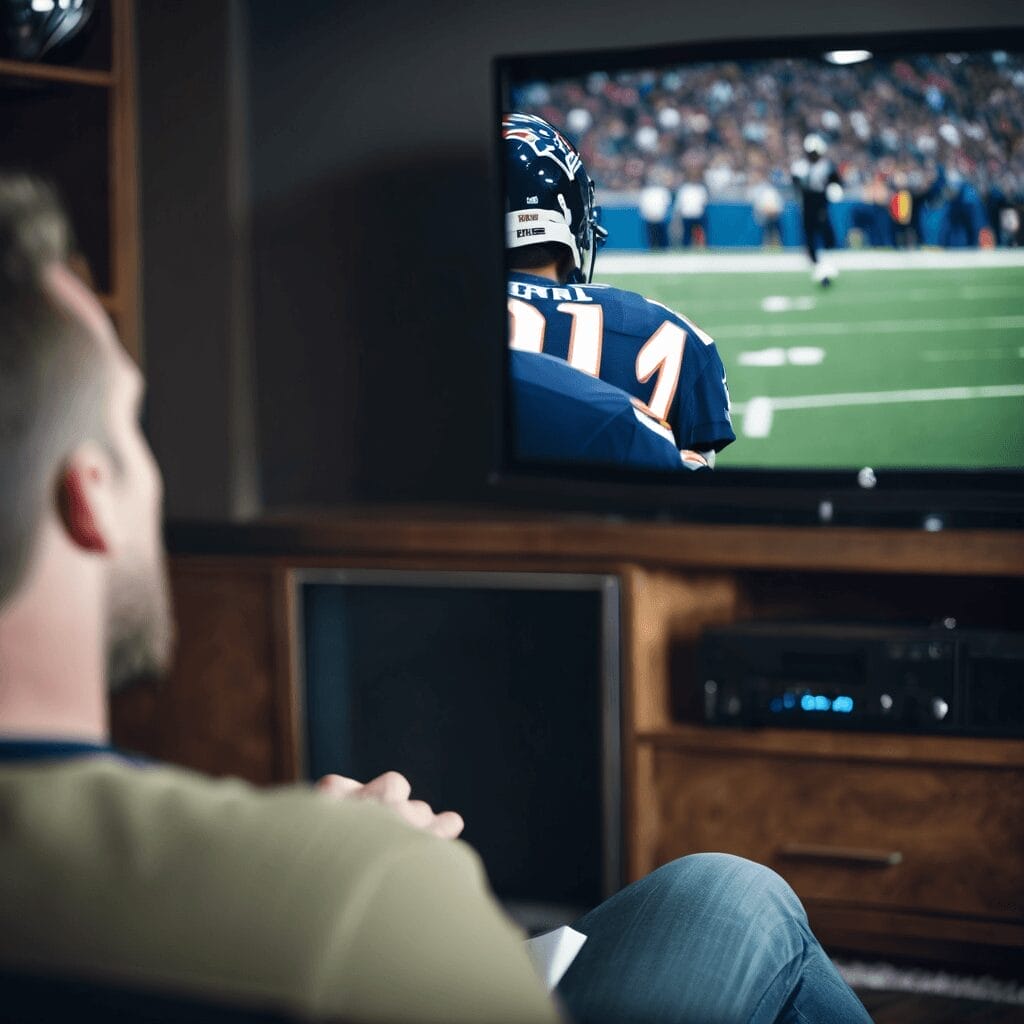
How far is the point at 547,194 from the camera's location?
261cm

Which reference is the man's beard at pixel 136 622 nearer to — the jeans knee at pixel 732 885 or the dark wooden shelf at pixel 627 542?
the jeans knee at pixel 732 885

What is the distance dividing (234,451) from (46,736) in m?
2.30

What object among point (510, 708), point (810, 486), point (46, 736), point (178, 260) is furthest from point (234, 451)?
point (46, 736)

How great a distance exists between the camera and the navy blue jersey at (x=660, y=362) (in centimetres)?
252

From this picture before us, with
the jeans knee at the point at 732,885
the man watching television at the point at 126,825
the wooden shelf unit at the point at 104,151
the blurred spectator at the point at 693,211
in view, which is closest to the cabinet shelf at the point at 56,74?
the wooden shelf unit at the point at 104,151

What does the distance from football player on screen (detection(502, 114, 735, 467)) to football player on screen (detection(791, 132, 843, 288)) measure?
24cm

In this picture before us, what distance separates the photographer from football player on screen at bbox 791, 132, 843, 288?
95.1 inches

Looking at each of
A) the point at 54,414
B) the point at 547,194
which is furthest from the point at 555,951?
the point at 547,194

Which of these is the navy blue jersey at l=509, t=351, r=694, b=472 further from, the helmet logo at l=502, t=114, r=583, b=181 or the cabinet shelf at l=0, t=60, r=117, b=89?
the cabinet shelf at l=0, t=60, r=117, b=89

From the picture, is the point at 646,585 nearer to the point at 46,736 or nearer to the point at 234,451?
the point at 234,451

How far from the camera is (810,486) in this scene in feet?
8.21

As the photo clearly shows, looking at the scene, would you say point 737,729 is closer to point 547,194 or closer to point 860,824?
point 860,824

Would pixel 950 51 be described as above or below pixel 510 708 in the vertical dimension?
above

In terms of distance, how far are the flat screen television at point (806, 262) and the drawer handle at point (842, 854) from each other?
585mm
